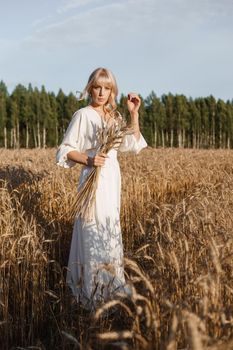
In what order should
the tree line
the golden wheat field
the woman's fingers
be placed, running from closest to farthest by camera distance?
the golden wheat field < the woman's fingers < the tree line

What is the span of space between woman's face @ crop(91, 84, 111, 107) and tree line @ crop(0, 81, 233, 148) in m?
37.0

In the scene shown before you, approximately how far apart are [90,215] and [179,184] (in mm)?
5006

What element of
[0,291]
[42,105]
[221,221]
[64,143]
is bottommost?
[0,291]

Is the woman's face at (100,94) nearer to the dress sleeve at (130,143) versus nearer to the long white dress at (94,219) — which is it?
the long white dress at (94,219)

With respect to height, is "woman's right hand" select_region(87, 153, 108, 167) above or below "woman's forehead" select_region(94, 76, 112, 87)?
below

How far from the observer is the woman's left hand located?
372cm

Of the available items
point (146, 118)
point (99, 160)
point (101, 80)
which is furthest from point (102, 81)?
point (146, 118)

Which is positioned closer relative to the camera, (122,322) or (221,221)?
(122,322)

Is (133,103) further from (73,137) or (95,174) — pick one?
(95,174)

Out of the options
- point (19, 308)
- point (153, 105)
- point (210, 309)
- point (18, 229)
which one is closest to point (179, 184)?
point (18, 229)

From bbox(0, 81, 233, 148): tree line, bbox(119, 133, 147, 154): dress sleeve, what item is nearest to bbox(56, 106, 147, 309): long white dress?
bbox(119, 133, 147, 154): dress sleeve

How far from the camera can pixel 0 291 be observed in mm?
3143

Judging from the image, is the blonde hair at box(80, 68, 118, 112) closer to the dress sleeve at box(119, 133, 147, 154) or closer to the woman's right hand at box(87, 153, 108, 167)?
the dress sleeve at box(119, 133, 147, 154)

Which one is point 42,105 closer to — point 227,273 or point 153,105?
point 153,105
